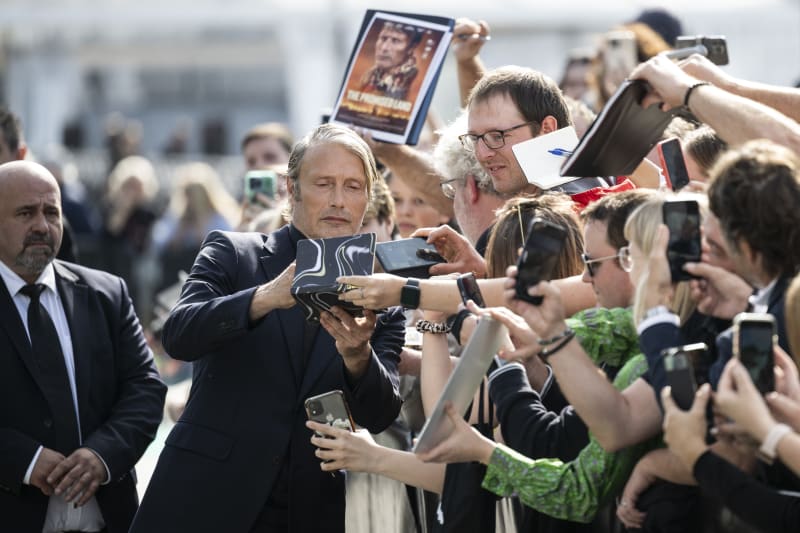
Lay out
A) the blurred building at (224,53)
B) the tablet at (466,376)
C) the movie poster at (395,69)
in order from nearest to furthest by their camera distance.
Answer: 1. the tablet at (466,376)
2. the movie poster at (395,69)
3. the blurred building at (224,53)

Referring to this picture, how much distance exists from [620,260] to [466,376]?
53cm

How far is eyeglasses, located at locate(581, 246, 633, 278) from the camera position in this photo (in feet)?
11.9

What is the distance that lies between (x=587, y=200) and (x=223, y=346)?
135 centimetres

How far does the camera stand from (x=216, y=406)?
169 inches

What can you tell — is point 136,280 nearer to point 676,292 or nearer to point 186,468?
point 186,468

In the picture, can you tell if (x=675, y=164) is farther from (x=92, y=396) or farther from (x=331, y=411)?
(x=92, y=396)

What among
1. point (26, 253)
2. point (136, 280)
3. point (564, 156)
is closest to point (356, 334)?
point (564, 156)

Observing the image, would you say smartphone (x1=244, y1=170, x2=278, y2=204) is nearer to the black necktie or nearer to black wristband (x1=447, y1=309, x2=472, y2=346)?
the black necktie

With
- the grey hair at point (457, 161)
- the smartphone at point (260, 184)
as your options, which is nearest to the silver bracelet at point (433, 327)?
the grey hair at point (457, 161)

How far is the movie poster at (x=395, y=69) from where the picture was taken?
560cm

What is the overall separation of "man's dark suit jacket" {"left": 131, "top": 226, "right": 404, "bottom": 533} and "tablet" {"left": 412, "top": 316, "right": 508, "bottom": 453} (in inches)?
24.2

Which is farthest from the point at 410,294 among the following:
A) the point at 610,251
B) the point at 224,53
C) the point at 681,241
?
the point at 224,53

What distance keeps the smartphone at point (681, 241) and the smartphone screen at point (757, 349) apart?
0.34m

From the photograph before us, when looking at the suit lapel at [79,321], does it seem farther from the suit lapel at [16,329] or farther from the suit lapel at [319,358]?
the suit lapel at [319,358]
